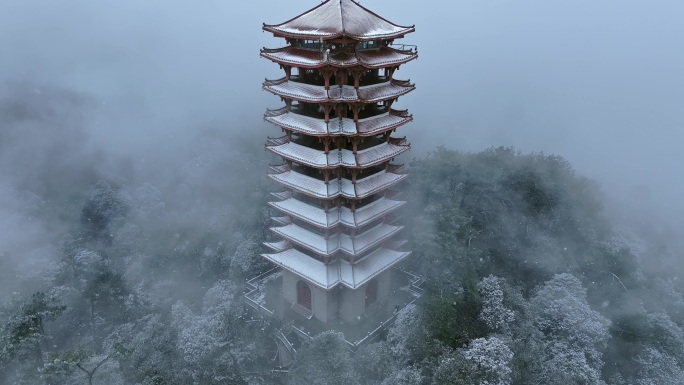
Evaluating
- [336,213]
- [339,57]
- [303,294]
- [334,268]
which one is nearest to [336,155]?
[336,213]

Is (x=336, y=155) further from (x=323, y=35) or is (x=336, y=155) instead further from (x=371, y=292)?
(x=371, y=292)

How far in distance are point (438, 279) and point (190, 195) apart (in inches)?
1796

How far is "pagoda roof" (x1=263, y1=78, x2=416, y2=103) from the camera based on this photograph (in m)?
25.4

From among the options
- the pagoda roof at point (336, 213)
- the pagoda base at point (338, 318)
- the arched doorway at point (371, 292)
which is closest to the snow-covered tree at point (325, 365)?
the pagoda base at point (338, 318)

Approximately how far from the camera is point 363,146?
28266 mm

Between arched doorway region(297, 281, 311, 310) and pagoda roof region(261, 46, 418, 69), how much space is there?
16356 mm

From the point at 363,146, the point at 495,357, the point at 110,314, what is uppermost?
the point at 363,146

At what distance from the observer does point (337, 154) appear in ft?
89.7

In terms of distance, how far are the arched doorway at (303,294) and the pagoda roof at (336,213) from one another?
5784 mm

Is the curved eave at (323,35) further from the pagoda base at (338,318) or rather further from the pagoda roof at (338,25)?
the pagoda base at (338,318)

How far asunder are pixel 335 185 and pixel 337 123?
4.22 meters

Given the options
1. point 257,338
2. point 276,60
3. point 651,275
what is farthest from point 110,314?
point 651,275

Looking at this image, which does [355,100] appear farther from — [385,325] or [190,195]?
[190,195]

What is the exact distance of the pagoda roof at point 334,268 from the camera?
29562 millimetres
